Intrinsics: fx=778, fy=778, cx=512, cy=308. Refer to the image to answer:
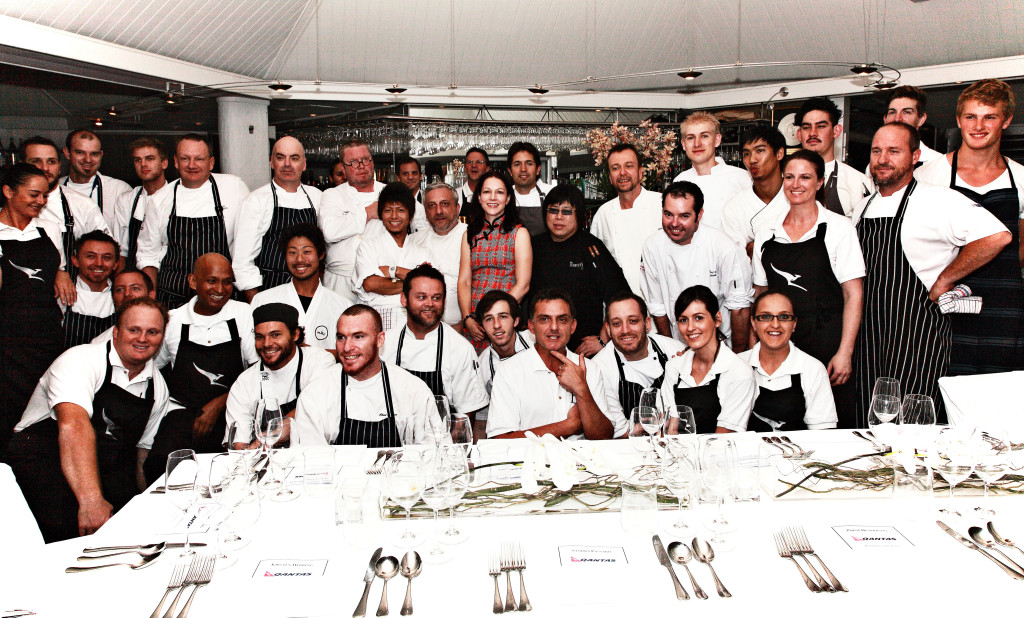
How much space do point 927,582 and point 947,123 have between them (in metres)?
6.82

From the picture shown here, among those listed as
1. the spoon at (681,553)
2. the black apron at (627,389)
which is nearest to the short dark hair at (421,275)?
the black apron at (627,389)

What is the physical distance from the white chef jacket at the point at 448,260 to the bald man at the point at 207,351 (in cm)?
102

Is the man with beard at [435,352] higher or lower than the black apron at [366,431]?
higher

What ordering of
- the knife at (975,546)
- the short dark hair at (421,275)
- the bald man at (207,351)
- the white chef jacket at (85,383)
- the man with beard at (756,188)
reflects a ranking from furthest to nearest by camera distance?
the man with beard at (756,188) < the short dark hair at (421,275) < the bald man at (207,351) < the white chef jacket at (85,383) < the knife at (975,546)

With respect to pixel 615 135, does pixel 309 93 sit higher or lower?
higher

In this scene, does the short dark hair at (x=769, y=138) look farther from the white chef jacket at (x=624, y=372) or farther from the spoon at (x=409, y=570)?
the spoon at (x=409, y=570)

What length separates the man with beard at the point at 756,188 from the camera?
13.0 feet

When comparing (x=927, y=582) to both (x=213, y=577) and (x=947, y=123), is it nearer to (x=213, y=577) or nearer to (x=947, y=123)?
(x=213, y=577)

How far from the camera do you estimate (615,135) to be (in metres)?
7.18

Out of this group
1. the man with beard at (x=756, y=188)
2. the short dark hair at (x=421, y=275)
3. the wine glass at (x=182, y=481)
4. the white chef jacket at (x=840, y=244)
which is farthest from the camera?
the man with beard at (x=756, y=188)

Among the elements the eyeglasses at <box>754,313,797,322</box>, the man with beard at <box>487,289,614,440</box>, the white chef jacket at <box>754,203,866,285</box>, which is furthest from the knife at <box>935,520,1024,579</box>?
the white chef jacket at <box>754,203,866,285</box>

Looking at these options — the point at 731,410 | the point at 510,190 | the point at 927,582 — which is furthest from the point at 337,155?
the point at 927,582

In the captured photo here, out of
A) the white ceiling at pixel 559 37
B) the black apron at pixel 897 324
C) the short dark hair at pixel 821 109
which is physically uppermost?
the white ceiling at pixel 559 37

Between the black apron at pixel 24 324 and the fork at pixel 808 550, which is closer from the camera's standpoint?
the fork at pixel 808 550
